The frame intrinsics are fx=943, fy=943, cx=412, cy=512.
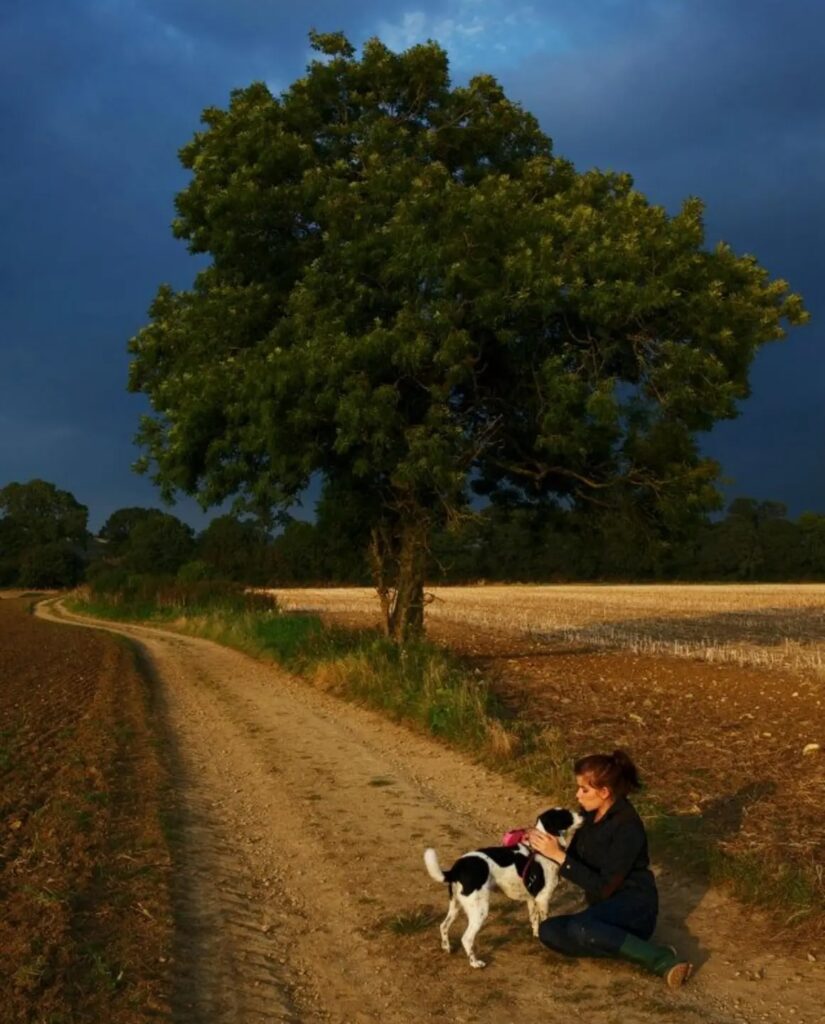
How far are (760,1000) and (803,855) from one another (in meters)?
2.10

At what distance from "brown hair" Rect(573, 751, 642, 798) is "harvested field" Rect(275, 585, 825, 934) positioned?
1383 millimetres

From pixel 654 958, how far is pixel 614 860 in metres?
0.53

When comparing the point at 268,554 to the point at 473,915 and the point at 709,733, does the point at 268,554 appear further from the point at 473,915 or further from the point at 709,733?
the point at 473,915

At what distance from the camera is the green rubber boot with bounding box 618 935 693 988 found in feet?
16.3

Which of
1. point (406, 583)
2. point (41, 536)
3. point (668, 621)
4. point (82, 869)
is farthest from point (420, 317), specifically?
point (41, 536)

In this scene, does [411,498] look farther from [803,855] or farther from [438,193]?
[803,855]

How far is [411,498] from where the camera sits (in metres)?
17.5

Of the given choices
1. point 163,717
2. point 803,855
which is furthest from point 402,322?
point 803,855

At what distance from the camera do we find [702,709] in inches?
504

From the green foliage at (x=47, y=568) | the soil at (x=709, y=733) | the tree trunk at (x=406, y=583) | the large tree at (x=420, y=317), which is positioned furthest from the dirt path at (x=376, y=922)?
the green foliage at (x=47, y=568)

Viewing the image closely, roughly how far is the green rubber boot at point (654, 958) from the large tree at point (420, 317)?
9.69 metres

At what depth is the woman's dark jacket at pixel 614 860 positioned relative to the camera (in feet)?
17.4

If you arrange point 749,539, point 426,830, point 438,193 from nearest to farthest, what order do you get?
point 426,830, point 438,193, point 749,539

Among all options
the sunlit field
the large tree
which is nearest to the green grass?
the large tree
